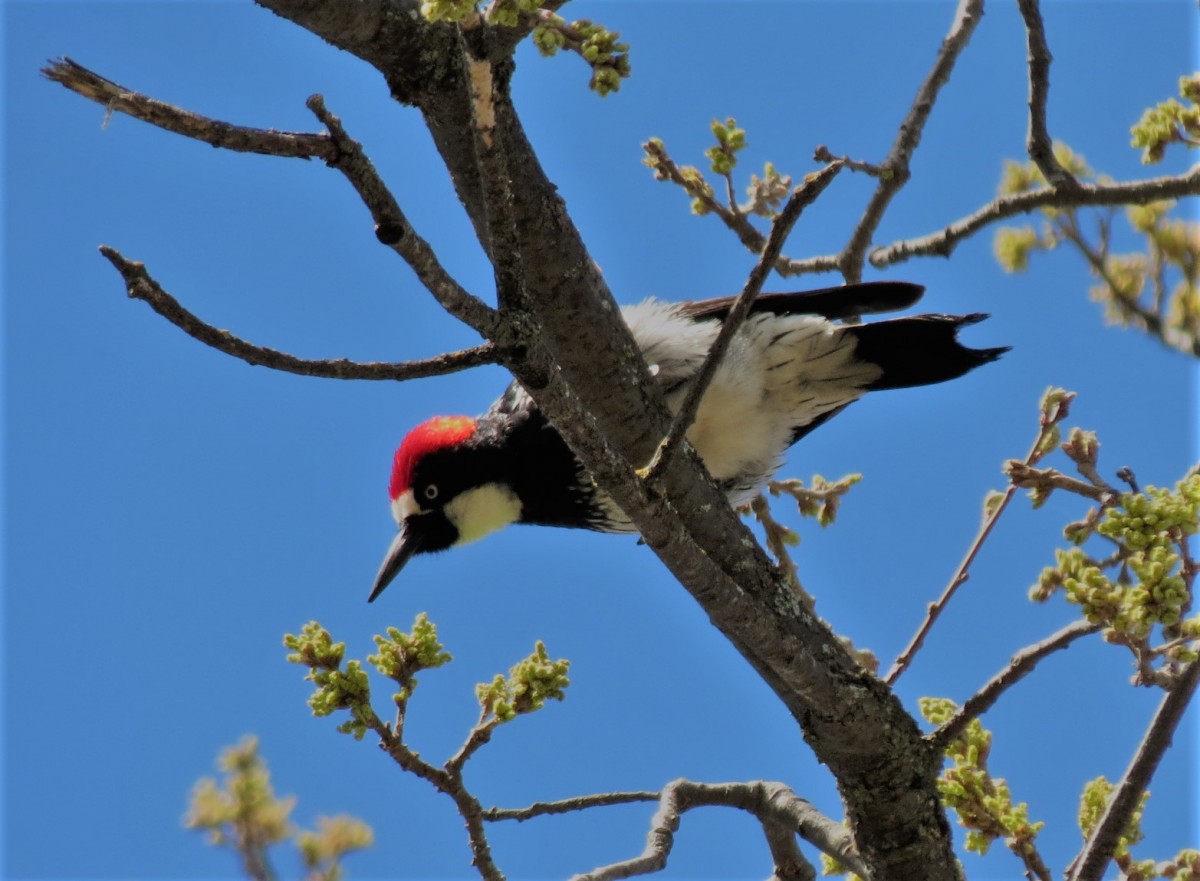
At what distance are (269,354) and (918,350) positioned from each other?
278 centimetres

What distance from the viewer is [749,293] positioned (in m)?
2.08

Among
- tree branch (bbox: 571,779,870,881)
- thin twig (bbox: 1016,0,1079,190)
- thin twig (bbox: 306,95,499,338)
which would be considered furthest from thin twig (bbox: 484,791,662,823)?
thin twig (bbox: 1016,0,1079,190)

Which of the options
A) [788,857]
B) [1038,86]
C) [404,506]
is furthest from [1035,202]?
[404,506]

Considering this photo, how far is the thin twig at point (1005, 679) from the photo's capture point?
2662 millimetres

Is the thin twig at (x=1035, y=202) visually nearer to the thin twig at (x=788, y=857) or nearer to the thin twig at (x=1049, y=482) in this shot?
the thin twig at (x=1049, y=482)

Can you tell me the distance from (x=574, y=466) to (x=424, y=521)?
0.75m

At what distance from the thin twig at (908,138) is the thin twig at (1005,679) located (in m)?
1.59

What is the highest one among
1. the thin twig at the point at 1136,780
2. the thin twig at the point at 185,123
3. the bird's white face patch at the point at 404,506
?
the bird's white face patch at the point at 404,506

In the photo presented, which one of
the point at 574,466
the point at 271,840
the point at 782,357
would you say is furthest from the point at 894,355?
the point at 271,840

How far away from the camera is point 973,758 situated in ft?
9.96

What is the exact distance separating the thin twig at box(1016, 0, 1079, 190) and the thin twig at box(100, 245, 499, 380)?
7.22 ft

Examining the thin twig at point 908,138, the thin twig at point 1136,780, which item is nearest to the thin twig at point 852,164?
the thin twig at point 908,138

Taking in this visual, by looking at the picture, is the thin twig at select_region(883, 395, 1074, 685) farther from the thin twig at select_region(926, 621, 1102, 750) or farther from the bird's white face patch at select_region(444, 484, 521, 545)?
the bird's white face patch at select_region(444, 484, 521, 545)

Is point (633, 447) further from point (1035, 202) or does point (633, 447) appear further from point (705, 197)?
point (1035, 202)
